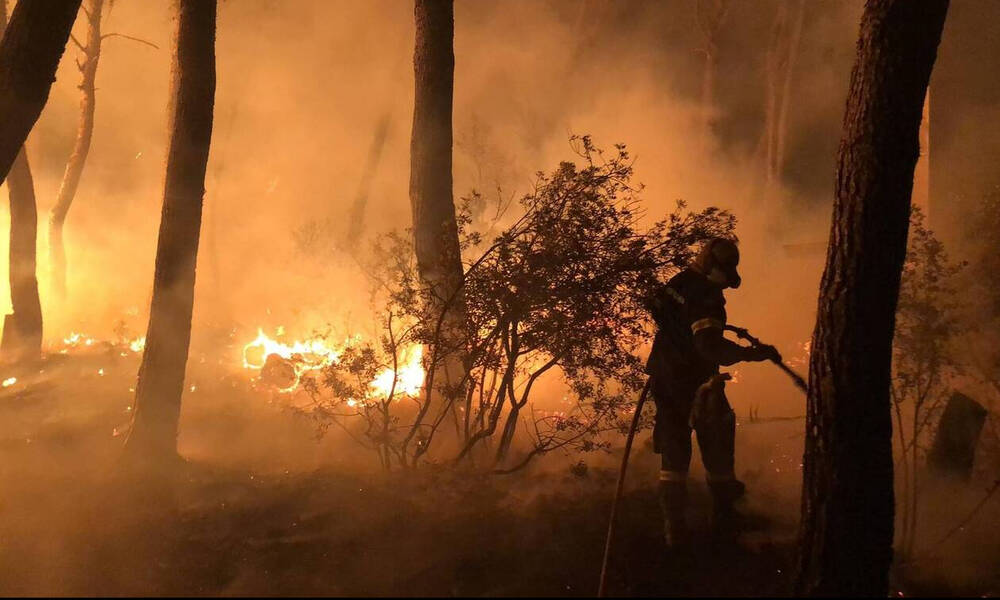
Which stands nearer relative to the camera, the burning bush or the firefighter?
the firefighter

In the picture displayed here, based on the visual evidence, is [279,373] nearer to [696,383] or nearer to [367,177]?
[696,383]

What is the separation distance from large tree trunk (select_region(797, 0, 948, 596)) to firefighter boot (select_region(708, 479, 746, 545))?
876 millimetres

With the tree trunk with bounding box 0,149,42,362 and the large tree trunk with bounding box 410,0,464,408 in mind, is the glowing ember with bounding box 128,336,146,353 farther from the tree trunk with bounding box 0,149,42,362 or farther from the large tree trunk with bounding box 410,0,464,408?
the large tree trunk with bounding box 410,0,464,408

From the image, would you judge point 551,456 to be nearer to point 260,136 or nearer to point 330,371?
point 330,371

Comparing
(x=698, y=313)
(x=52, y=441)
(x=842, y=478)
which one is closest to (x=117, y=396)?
(x=52, y=441)

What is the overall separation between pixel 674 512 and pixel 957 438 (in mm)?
3072

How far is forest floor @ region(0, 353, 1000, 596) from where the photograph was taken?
407cm

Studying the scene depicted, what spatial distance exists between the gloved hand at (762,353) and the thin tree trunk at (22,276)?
12668 mm

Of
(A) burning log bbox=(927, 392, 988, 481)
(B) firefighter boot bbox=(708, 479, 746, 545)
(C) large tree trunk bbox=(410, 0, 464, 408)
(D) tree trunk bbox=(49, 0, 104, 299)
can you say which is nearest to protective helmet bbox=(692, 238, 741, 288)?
(B) firefighter boot bbox=(708, 479, 746, 545)

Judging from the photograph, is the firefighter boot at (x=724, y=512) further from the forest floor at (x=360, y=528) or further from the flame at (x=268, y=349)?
the flame at (x=268, y=349)

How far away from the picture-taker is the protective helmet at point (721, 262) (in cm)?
447

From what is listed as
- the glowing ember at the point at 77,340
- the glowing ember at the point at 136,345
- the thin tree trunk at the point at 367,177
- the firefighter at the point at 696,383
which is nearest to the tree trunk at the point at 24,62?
the firefighter at the point at 696,383

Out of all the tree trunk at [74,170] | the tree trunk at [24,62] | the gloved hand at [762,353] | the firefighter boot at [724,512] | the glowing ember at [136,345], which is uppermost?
the tree trunk at [74,170]

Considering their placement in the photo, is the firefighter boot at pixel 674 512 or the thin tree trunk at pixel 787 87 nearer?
the firefighter boot at pixel 674 512
